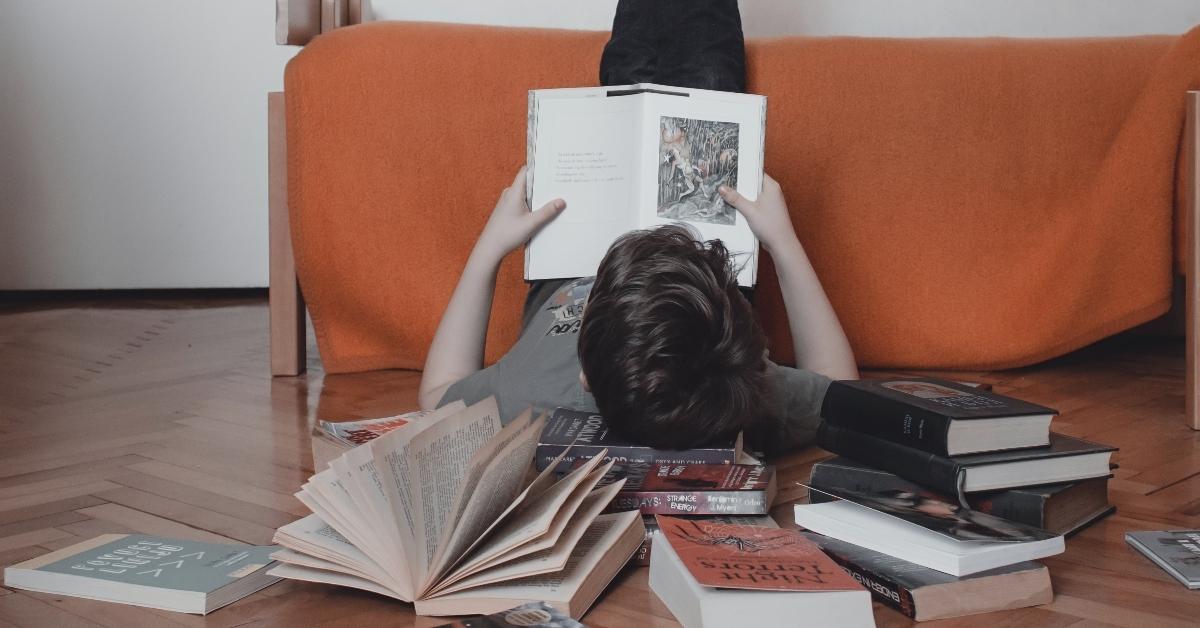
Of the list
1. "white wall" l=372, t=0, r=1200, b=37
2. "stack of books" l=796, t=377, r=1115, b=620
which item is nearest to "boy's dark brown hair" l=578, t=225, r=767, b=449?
"stack of books" l=796, t=377, r=1115, b=620

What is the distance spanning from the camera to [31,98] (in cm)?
293

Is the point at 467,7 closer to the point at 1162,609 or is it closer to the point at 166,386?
the point at 166,386

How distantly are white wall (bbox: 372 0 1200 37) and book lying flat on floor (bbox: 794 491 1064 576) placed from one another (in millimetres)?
2206

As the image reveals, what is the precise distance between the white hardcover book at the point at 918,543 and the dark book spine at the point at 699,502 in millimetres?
41

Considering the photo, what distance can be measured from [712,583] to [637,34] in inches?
47.3

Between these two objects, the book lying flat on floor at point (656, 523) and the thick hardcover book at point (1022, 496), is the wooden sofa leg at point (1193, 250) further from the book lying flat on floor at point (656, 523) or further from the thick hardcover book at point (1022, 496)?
the book lying flat on floor at point (656, 523)

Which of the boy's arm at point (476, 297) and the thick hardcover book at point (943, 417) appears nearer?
the thick hardcover book at point (943, 417)

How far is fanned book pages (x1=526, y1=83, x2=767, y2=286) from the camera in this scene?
147cm

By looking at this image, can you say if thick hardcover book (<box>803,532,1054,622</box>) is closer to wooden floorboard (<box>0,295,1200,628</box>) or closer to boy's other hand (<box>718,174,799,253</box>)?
wooden floorboard (<box>0,295,1200,628</box>)

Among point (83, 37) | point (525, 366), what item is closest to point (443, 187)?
point (525, 366)

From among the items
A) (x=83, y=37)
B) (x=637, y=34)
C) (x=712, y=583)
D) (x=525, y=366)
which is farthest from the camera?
(x=83, y=37)

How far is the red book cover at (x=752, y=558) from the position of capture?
0.81 m

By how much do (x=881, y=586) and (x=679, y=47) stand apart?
1.14 m

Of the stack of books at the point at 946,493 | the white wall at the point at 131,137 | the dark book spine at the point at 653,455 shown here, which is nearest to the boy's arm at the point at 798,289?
the stack of books at the point at 946,493
